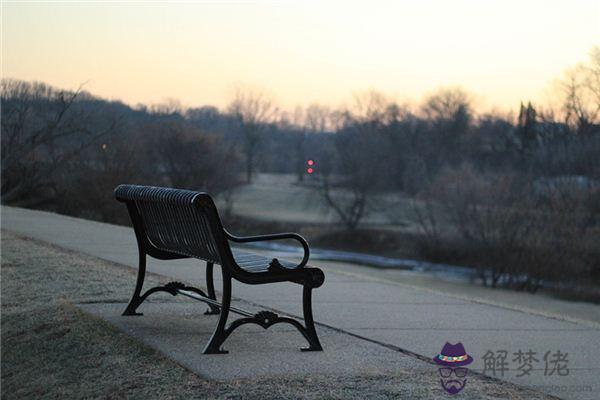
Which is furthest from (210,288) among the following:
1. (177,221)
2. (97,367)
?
(97,367)

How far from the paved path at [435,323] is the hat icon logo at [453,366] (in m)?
0.10

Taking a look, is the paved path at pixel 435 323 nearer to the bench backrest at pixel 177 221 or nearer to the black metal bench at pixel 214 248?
the black metal bench at pixel 214 248

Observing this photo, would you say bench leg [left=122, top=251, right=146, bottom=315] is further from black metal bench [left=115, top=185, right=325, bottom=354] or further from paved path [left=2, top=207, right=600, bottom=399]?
paved path [left=2, top=207, right=600, bottom=399]

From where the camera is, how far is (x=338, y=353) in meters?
6.72

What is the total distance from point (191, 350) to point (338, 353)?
3.72 ft

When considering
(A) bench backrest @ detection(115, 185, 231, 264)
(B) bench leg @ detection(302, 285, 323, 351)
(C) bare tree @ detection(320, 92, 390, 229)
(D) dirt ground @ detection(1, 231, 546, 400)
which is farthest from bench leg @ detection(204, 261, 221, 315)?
(C) bare tree @ detection(320, 92, 390, 229)

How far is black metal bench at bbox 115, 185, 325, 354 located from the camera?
6367 mm

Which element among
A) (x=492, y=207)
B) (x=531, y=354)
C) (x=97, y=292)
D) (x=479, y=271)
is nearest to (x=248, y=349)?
(x=531, y=354)

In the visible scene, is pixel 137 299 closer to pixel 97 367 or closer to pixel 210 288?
pixel 210 288

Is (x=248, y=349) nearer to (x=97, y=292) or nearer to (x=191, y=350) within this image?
(x=191, y=350)

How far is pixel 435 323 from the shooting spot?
28.1 ft

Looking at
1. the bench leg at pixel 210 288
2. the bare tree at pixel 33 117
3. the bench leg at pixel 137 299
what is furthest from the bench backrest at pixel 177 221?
the bare tree at pixel 33 117

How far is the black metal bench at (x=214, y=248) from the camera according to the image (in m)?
6.37

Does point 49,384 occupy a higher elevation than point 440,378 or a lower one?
lower
